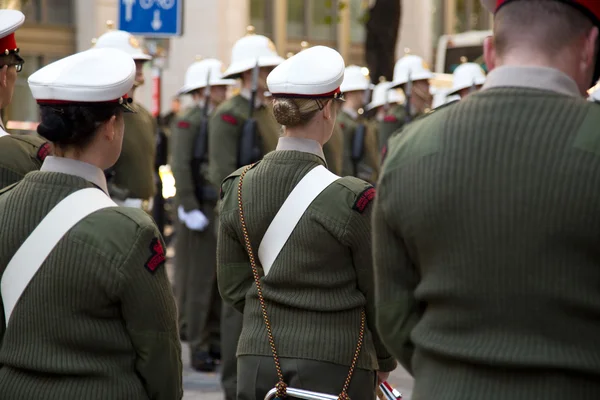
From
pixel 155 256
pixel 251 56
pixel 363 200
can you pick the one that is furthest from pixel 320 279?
pixel 251 56

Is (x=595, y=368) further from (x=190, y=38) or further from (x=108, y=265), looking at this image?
(x=190, y=38)

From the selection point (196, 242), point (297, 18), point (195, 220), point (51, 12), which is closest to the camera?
point (195, 220)

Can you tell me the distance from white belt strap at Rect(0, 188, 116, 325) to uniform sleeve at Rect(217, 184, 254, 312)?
120cm

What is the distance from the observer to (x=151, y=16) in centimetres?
1024

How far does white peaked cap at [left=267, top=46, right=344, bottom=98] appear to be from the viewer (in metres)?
4.38

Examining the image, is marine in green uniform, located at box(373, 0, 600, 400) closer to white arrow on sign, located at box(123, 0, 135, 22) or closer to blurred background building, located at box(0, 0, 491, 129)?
white arrow on sign, located at box(123, 0, 135, 22)

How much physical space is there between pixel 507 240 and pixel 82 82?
4.59 feet

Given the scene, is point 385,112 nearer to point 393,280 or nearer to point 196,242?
point 196,242

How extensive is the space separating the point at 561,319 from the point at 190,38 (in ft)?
72.0

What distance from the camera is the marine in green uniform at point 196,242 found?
8641mm

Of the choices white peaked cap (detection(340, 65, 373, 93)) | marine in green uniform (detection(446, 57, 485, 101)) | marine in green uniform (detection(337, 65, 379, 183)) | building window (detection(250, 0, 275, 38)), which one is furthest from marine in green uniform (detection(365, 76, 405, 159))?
building window (detection(250, 0, 275, 38))

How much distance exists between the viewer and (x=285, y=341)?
4.15m

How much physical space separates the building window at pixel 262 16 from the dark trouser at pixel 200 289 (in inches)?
702

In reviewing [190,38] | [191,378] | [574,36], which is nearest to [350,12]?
[190,38]
